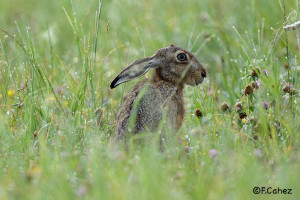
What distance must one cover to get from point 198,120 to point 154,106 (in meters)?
0.39

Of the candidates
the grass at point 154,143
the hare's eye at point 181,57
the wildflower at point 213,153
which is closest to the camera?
the grass at point 154,143

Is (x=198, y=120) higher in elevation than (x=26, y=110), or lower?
lower

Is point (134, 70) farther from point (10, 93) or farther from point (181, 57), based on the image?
point (10, 93)

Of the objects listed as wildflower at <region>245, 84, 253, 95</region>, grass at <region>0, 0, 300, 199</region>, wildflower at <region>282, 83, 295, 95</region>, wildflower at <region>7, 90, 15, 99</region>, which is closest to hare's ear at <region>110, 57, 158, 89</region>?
grass at <region>0, 0, 300, 199</region>

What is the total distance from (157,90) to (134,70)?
0.88 feet

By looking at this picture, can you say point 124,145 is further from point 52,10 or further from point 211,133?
point 52,10

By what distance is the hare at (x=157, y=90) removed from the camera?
15.9ft

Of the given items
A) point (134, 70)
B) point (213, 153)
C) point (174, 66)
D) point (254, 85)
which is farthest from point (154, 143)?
point (174, 66)

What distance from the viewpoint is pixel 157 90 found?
204 inches

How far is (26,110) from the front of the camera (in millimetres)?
4922

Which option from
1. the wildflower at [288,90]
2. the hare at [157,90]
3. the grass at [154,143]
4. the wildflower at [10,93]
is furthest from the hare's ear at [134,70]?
the wildflower at [288,90]

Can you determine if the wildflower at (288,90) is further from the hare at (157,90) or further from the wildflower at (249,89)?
the hare at (157,90)

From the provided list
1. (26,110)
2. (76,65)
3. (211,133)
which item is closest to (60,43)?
(76,65)

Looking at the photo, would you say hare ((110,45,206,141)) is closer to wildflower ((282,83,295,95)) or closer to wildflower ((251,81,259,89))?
wildflower ((251,81,259,89))
